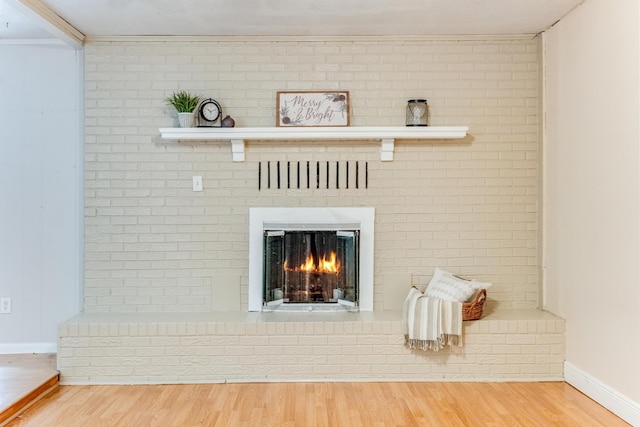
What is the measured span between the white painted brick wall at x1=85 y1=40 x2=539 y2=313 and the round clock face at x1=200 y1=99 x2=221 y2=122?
0.36 ft

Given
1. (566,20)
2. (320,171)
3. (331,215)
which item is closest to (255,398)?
(331,215)

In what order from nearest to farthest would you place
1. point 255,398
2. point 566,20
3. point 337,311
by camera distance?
point 255,398 < point 566,20 < point 337,311

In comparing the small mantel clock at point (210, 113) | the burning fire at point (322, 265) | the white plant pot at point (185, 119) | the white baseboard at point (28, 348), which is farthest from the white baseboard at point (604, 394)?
the white baseboard at point (28, 348)

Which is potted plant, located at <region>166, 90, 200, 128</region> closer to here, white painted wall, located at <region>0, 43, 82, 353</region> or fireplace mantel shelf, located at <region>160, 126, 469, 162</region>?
fireplace mantel shelf, located at <region>160, 126, 469, 162</region>

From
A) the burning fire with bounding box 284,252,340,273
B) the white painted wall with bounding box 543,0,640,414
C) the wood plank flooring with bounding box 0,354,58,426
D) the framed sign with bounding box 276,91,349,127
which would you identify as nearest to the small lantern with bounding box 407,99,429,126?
the framed sign with bounding box 276,91,349,127

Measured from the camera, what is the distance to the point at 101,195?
3.97 metres

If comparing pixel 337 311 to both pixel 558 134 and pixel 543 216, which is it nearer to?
pixel 543 216

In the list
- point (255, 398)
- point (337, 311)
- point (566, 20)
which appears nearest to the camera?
point (255, 398)

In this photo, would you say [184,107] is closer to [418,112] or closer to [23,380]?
[418,112]

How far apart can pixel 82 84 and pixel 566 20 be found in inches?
132

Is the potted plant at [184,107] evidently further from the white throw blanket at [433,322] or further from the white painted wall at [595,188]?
the white painted wall at [595,188]

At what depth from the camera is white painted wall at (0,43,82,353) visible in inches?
159

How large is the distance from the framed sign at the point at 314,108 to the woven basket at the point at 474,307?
149 centimetres

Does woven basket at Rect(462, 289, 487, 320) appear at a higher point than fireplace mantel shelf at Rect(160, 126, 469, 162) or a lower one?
lower
